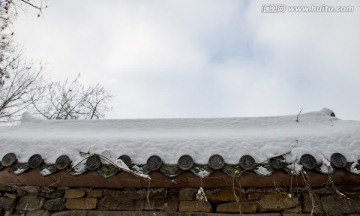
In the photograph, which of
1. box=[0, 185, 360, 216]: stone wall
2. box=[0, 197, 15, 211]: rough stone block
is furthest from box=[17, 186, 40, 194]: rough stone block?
box=[0, 197, 15, 211]: rough stone block

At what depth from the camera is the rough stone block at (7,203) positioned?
2.27m

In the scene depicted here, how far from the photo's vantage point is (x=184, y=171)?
75.5 inches

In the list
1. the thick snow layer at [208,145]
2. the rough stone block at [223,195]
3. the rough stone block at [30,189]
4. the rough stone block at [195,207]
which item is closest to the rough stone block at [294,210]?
the rough stone block at [223,195]

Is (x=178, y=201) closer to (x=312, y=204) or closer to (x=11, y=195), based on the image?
(x=312, y=204)

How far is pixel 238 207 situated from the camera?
2.10m

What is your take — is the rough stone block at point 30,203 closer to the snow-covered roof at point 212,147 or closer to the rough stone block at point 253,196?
the snow-covered roof at point 212,147

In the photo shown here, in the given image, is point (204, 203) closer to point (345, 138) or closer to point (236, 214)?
point (236, 214)

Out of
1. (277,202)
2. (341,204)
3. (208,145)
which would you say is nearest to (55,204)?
(208,145)

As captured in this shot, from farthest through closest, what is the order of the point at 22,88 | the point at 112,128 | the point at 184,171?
the point at 22,88 < the point at 112,128 < the point at 184,171

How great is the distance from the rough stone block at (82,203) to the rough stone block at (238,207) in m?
0.99

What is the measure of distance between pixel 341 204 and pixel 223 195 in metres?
0.86

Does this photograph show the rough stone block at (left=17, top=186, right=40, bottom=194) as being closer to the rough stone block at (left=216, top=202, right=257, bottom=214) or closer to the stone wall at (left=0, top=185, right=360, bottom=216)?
the stone wall at (left=0, top=185, right=360, bottom=216)

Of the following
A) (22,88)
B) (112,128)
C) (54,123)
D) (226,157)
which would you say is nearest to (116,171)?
(226,157)

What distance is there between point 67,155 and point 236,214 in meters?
1.36
